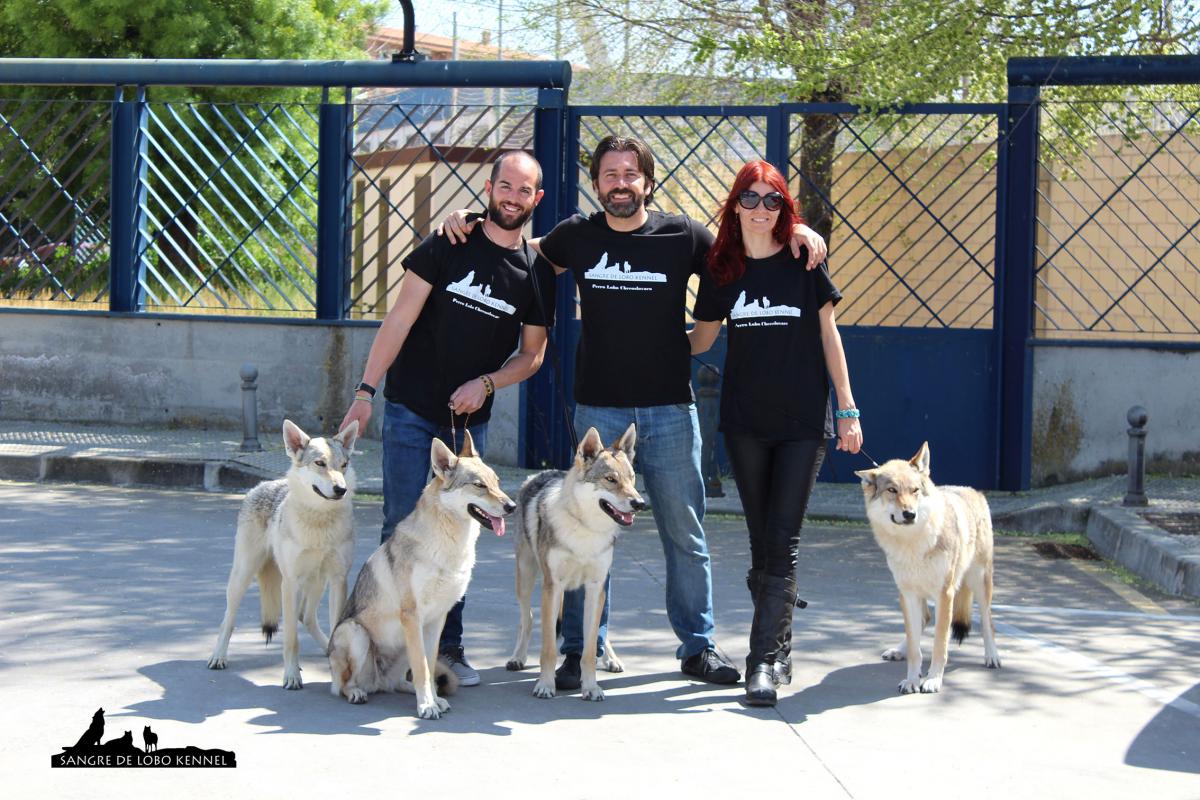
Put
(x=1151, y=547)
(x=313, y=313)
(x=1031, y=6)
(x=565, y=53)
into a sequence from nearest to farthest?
(x=1151, y=547) < (x=1031, y=6) < (x=313, y=313) < (x=565, y=53)

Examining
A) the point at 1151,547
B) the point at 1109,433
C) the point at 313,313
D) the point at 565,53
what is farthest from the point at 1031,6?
the point at 313,313

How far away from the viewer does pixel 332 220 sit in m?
12.5

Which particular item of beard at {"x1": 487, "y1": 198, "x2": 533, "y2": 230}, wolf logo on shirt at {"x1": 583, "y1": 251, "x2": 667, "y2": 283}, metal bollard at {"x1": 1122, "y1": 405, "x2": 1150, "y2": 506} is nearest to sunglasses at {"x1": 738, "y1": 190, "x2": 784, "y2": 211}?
wolf logo on shirt at {"x1": 583, "y1": 251, "x2": 667, "y2": 283}

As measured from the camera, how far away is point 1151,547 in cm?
900

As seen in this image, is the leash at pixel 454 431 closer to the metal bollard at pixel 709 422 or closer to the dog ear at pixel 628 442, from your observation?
the dog ear at pixel 628 442

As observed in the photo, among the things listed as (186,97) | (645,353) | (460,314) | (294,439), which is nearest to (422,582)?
(294,439)

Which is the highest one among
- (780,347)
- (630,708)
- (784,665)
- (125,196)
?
(125,196)

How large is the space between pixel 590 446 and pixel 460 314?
0.87 m

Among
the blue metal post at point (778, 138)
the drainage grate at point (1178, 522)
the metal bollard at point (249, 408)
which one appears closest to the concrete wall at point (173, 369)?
Answer: the metal bollard at point (249, 408)

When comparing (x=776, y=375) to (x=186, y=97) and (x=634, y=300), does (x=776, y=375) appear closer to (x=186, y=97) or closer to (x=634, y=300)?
(x=634, y=300)

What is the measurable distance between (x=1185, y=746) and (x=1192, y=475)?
6.43m

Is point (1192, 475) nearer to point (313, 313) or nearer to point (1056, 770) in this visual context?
point (1056, 770)


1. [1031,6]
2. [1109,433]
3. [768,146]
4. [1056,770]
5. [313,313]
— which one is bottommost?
[1056,770]

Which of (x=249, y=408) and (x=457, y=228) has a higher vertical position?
(x=457, y=228)
